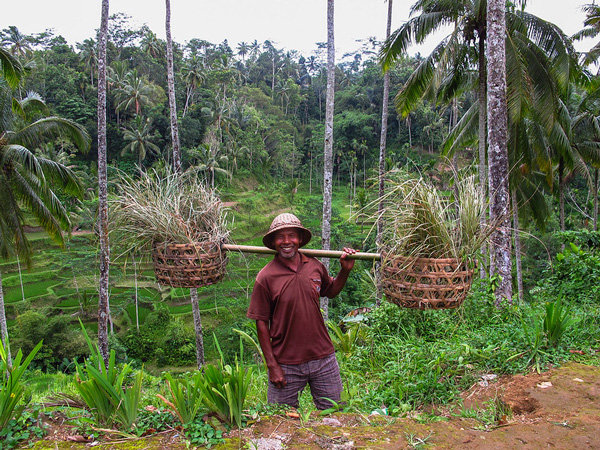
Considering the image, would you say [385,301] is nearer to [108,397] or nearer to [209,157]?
[108,397]

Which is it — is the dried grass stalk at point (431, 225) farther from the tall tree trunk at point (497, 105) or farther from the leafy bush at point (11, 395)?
the tall tree trunk at point (497, 105)

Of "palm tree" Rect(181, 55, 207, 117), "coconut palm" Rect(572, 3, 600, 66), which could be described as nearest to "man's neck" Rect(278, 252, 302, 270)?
"coconut palm" Rect(572, 3, 600, 66)

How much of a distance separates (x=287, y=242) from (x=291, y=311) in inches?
17.3

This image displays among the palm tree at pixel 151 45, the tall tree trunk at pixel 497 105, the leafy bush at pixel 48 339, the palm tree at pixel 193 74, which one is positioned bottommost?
the leafy bush at pixel 48 339

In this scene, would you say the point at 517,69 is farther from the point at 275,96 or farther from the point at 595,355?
the point at 275,96

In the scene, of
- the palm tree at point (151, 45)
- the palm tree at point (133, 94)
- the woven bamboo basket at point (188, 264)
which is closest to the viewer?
the woven bamboo basket at point (188, 264)

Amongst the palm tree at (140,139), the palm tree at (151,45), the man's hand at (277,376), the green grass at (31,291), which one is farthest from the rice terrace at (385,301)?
the palm tree at (151,45)

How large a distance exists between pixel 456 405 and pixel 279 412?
118cm

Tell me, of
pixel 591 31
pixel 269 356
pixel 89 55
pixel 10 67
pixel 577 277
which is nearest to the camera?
pixel 269 356

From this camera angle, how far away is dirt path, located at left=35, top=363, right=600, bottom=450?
7.38 ft

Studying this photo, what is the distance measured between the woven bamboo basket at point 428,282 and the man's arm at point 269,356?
2.75 feet

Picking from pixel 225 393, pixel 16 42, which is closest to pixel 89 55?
pixel 16 42

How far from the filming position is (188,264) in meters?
3.11

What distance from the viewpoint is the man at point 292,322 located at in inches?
109
